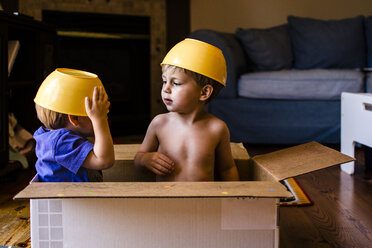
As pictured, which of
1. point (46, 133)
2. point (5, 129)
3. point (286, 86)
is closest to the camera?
point (46, 133)

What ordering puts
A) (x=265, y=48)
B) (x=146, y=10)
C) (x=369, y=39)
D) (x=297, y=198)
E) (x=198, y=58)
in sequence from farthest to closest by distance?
1. (x=146, y=10)
2. (x=369, y=39)
3. (x=265, y=48)
4. (x=297, y=198)
5. (x=198, y=58)

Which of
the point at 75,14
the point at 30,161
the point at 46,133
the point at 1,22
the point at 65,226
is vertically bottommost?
the point at 30,161

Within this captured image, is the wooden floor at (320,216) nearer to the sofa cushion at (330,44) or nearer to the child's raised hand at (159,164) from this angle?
the child's raised hand at (159,164)

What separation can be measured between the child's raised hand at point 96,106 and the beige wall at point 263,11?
2.69 meters

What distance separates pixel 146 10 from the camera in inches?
120

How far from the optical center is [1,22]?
1.50m

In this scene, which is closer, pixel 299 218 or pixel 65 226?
pixel 65 226

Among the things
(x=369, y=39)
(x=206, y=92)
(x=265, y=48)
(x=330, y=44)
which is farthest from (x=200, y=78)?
(x=369, y=39)

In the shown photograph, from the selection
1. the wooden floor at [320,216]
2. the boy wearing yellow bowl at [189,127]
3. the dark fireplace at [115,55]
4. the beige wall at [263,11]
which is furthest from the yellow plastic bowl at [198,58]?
the beige wall at [263,11]

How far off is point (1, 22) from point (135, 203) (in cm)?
113

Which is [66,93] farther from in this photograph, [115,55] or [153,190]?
Result: [115,55]

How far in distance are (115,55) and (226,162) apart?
2094mm

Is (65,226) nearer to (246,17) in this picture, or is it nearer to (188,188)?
(188,188)

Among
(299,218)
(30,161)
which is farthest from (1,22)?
(299,218)
